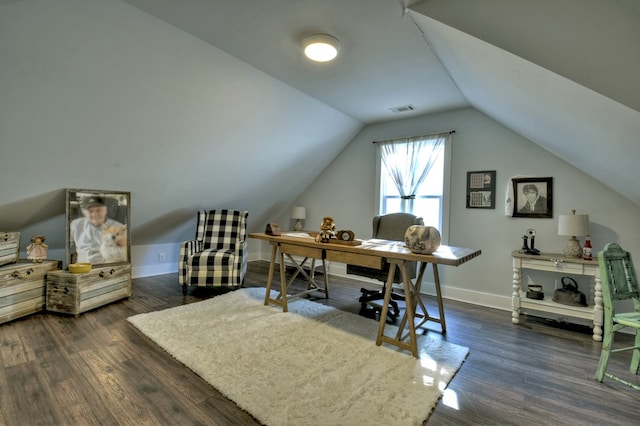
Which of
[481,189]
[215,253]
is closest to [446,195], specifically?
[481,189]

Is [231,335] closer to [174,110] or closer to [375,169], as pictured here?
[174,110]

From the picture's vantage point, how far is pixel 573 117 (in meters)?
1.82

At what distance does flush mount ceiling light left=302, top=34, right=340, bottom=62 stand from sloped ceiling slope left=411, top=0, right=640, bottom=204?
2.07 feet

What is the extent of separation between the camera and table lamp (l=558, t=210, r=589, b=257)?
266 centimetres

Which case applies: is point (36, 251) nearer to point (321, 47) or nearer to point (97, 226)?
point (97, 226)

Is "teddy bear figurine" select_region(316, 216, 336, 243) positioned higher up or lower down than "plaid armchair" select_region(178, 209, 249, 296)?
higher up

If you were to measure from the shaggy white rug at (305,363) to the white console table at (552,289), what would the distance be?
114cm

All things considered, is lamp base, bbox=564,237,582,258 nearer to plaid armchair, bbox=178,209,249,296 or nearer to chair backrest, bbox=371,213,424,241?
chair backrest, bbox=371,213,424,241

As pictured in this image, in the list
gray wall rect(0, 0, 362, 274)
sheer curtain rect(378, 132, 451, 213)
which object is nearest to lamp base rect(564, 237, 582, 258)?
sheer curtain rect(378, 132, 451, 213)

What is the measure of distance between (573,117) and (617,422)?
5.73 ft

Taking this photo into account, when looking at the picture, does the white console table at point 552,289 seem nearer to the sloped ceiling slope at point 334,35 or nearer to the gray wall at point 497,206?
the gray wall at point 497,206

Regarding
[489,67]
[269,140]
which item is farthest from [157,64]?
[489,67]

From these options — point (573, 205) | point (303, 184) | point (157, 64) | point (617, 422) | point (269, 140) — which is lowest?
point (617, 422)

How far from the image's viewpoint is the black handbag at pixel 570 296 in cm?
269
